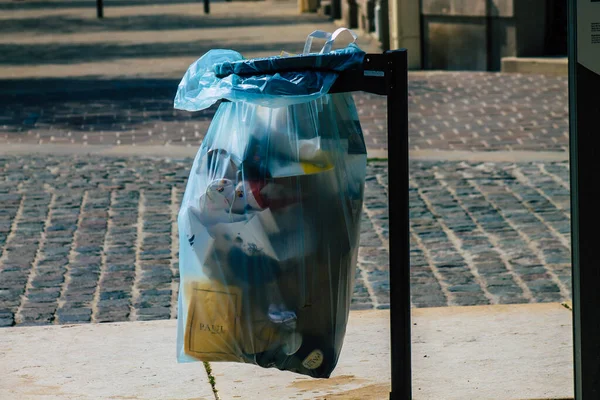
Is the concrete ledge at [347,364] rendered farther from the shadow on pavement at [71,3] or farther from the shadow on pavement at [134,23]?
the shadow on pavement at [71,3]

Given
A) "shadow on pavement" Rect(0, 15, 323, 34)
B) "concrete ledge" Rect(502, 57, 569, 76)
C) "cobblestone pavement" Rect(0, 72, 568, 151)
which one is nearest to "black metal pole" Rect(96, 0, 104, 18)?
"shadow on pavement" Rect(0, 15, 323, 34)

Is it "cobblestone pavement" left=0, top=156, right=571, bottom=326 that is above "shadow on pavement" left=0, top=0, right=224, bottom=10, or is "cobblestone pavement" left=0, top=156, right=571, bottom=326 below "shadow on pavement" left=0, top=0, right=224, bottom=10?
below

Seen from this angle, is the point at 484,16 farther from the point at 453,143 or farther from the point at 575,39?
the point at 575,39

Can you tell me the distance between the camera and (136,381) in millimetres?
4137

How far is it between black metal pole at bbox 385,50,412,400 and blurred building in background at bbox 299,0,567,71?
11.1 m

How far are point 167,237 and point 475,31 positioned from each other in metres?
9.27

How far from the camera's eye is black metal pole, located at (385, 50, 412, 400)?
3.39 meters

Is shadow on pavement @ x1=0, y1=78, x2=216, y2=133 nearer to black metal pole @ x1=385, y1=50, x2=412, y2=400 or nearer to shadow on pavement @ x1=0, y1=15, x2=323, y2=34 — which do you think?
black metal pole @ x1=385, y1=50, x2=412, y2=400

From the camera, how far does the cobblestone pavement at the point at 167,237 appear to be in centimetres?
537

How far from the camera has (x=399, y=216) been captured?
343cm

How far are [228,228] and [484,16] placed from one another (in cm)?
1173

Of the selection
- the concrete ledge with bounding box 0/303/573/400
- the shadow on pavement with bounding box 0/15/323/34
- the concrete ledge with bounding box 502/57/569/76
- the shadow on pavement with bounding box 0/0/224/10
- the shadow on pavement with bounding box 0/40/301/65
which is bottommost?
the concrete ledge with bounding box 0/303/573/400

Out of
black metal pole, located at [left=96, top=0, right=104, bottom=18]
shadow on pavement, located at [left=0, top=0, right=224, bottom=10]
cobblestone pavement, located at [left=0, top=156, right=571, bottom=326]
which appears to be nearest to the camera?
cobblestone pavement, located at [left=0, top=156, right=571, bottom=326]

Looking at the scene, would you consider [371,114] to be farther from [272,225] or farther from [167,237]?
[272,225]
